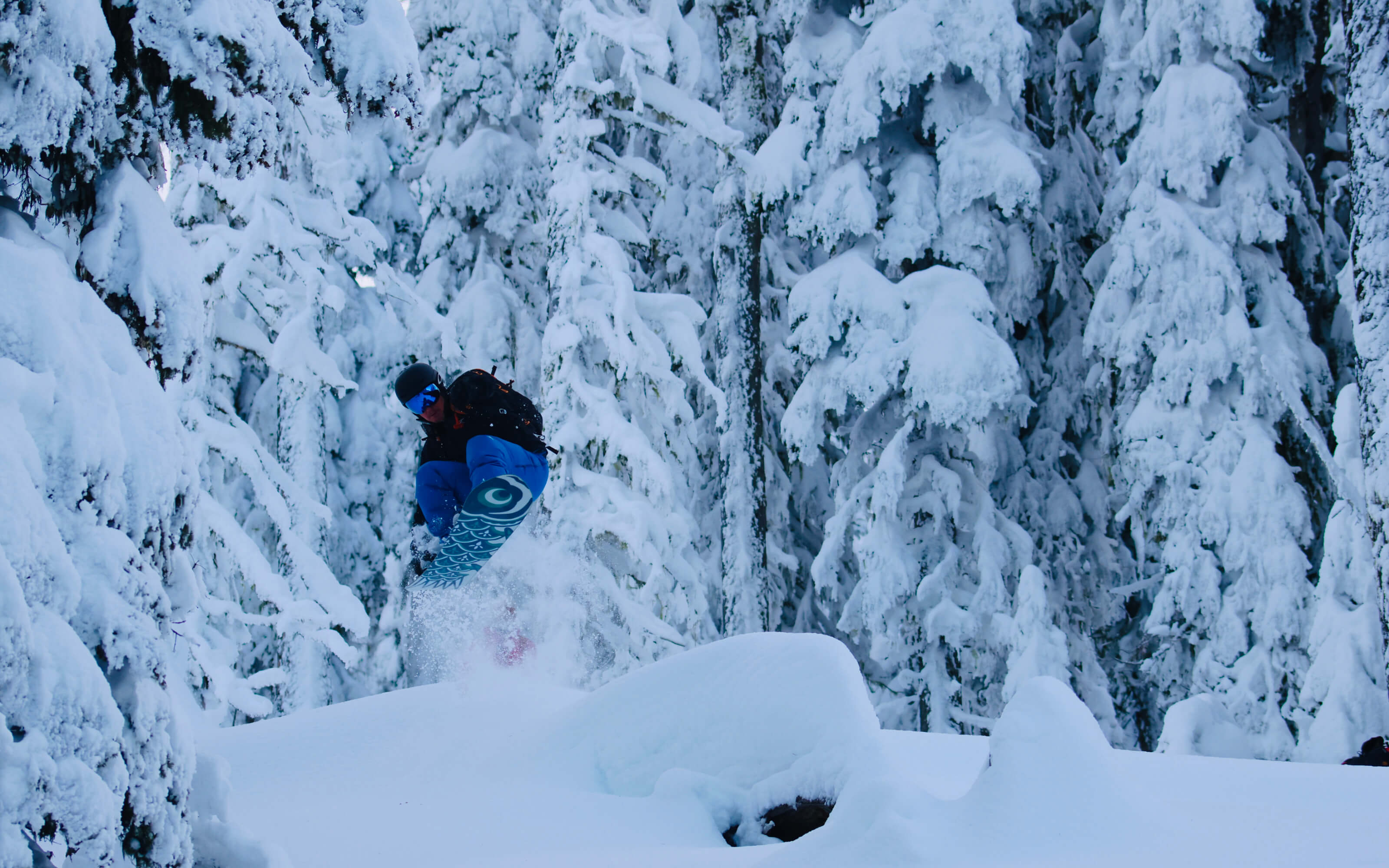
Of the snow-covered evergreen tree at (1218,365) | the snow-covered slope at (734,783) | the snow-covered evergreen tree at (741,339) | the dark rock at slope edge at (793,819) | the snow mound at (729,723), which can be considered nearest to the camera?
the snow-covered slope at (734,783)

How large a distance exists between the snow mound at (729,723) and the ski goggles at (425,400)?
2508 mm

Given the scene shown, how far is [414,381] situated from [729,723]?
3164 millimetres

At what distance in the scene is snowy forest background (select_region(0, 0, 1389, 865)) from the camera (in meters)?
6.17

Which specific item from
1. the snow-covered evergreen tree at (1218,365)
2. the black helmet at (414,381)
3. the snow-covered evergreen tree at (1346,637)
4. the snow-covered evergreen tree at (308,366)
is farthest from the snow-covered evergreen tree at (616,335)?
the snow-covered evergreen tree at (1346,637)

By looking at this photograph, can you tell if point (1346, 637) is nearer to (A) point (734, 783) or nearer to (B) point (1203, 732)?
(B) point (1203, 732)

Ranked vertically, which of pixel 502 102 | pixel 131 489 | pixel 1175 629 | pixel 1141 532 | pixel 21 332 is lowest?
pixel 1175 629

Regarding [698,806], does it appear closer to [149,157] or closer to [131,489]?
[131,489]

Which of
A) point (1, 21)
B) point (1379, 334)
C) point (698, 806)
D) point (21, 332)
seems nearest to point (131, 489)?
point (21, 332)

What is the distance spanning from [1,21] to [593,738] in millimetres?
3509

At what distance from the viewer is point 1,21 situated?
260 cm

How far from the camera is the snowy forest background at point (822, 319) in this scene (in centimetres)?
617

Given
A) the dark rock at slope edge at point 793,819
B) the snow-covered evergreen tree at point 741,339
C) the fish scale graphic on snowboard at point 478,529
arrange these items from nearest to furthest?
the dark rock at slope edge at point 793,819 → the fish scale graphic on snowboard at point 478,529 → the snow-covered evergreen tree at point 741,339

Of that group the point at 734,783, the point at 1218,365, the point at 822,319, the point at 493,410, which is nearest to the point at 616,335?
the point at 822,319

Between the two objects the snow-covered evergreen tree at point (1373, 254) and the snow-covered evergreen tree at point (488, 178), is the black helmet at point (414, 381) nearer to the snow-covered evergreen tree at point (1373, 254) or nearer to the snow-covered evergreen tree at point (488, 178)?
the snow-covered evergreen tree at point (1373, 254)
